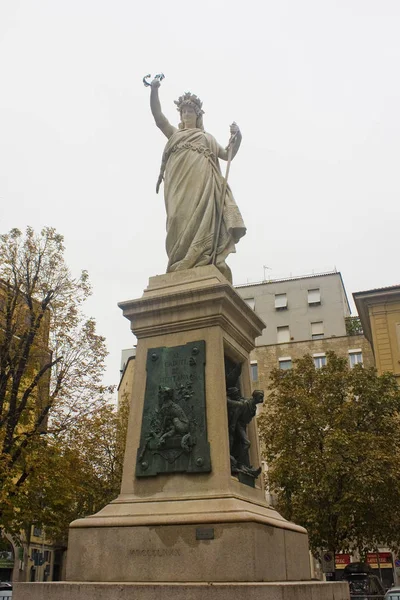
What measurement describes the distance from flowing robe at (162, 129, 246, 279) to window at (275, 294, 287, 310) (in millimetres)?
41788

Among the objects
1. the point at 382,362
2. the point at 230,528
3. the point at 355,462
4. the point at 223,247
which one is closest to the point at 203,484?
the point at 230,528

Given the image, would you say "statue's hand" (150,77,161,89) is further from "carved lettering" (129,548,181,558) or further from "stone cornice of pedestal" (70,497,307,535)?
"carved lettering" (129,548,181,558)

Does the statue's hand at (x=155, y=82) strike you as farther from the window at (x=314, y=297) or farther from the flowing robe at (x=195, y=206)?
the window at (x=314, y=297)

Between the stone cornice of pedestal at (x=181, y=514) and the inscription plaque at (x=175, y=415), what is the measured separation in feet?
1.28

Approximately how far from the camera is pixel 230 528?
6.07 meters

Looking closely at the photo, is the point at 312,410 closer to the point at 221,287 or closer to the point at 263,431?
the point at 263,431

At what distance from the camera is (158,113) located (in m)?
9.79

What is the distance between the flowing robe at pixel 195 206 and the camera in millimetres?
8727

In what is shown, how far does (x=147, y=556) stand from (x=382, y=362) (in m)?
27.7

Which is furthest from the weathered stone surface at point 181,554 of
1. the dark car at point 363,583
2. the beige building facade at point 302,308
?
the beige building facade at point 302,308

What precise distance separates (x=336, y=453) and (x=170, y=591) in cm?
1512

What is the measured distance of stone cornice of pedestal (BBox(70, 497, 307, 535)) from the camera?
620 centimetres

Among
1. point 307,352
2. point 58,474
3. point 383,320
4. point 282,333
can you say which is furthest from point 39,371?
point 282,333

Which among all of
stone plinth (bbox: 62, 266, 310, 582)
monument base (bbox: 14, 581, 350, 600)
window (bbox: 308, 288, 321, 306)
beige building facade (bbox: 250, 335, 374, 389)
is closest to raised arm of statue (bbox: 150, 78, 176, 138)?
stone plinth (bbox: 62, 266, 310, 582)
